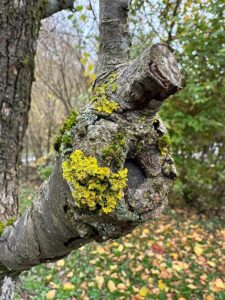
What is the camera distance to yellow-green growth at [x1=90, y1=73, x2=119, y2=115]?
2.94ft

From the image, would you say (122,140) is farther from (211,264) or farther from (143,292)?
(211,264)

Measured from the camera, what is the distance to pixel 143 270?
3.79 m

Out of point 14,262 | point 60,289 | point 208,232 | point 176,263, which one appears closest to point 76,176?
point 14,262

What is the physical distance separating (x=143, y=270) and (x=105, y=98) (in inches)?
130

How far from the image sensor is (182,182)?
5594 mm

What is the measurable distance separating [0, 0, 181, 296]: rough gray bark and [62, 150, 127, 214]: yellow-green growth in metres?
0.01

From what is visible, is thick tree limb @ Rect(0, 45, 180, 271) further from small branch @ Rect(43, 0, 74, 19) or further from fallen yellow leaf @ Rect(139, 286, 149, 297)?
fallen yellow leaf @ Rect(139, 286, 149, 297)

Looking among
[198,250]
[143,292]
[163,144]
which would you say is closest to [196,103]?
[198,250]

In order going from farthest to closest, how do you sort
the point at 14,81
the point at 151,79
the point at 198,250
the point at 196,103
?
the point at 196,103 < the point at 198,250 < the point at 14,81 < the point at 151,79

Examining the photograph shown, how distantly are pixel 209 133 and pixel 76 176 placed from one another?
14.7 feet

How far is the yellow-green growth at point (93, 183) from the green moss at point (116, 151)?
0.02 metres

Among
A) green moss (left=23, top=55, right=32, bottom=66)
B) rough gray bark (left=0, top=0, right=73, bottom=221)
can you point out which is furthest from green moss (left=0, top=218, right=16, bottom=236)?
green moss (left=23, top=55, right=32, bottom=66)

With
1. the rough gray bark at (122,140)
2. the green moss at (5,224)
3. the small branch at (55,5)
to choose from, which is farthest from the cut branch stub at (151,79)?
the small branch at (55,5)

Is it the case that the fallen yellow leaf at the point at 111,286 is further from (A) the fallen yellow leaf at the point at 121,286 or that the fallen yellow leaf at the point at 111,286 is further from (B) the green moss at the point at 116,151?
(B) the green moss at the point at 116,151
